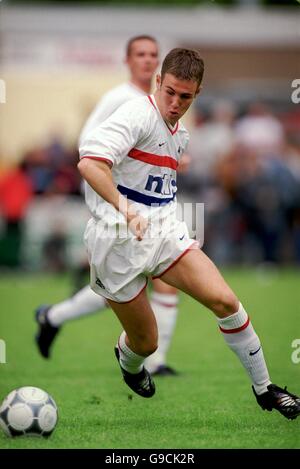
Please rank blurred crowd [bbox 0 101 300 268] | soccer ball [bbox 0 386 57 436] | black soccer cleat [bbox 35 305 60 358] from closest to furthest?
soccer ball [bbox 0 386 57 436] → black soccer cleat [bbox 35 305 60 358] → blurred crowd [bbox 0 101 300 268]

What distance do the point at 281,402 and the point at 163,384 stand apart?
1933 mm

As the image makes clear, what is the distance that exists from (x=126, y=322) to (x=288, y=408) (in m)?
1.15

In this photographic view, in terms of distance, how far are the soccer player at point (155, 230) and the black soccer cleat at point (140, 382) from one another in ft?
2.18

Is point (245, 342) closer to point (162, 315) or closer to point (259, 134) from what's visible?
point (162, 315)

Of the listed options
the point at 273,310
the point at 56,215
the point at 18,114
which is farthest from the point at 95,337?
the point at 18,114

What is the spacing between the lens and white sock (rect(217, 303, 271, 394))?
6.52 meters

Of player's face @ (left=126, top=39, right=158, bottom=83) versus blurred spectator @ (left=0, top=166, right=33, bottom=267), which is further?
blurred spectator @ (left=0, top=166, right=33, bottom=267)

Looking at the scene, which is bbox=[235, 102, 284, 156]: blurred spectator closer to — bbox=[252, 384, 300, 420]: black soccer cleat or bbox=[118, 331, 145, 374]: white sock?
bbox=[118, 331, 145, 374]: white sock

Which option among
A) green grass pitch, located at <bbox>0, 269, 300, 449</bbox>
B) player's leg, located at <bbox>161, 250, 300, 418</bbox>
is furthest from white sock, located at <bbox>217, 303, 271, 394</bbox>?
green grass pitch, located at <bbox>0, 269, 300, 449</bbox>

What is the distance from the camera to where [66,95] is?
2252 centimetres

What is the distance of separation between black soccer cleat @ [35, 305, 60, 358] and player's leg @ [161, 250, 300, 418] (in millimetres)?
2935

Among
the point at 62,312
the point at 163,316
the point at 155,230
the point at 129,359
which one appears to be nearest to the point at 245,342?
the point at 155,230
